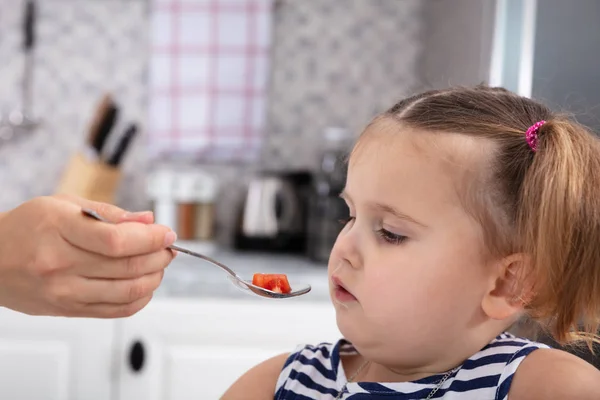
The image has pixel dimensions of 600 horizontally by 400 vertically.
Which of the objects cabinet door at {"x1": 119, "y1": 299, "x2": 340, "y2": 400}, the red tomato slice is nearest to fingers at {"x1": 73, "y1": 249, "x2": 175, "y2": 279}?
the red tomato slice

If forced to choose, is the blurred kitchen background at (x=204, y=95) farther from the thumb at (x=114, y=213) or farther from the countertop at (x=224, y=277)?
the thumb at (x=114, y=213)

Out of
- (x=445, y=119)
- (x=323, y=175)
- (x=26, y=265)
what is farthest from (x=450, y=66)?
(x=26, y=265)

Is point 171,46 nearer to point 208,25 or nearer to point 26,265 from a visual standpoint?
point 208,25

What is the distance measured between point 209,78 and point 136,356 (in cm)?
103

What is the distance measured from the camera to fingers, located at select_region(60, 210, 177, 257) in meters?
0.71

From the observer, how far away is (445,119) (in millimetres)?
821

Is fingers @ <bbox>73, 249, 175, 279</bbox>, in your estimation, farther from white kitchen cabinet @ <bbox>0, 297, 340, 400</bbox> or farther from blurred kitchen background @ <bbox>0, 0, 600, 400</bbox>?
blurred kitchen background @ <bbox>0, 0, 600, 400</bbox>

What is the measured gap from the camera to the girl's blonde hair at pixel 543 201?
2.49ft

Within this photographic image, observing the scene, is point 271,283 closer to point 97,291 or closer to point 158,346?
point 97,291

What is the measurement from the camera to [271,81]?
2.41m

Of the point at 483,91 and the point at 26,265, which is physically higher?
the point at 483,91

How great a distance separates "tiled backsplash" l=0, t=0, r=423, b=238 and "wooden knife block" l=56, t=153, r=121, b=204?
20cm

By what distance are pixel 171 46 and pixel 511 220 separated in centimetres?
179

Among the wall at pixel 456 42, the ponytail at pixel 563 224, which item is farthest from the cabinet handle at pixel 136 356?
the ponytail at pixel 563 224
